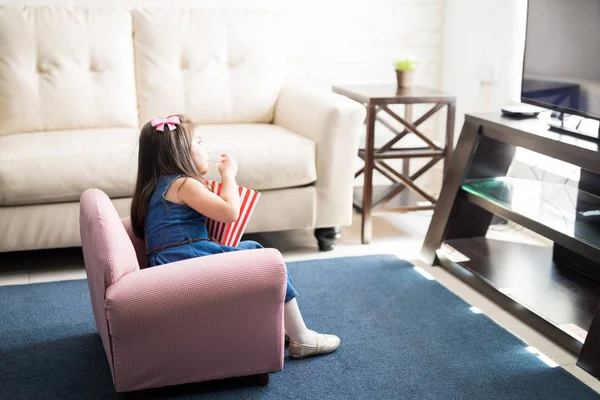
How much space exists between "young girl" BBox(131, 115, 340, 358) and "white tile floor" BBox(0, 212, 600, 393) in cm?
79

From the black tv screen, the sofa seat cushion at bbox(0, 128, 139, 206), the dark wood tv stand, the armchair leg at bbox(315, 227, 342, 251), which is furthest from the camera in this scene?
the armchair leg at bbox(315, 227, 342, 251)

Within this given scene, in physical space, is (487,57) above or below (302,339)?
above

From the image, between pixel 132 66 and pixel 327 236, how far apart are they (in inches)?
43.9

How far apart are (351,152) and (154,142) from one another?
1110mm

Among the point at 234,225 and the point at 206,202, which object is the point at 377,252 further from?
the point at 206,202

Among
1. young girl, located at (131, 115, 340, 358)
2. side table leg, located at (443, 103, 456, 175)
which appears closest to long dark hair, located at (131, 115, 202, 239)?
young girl, located at (131, 115, 340, 358)

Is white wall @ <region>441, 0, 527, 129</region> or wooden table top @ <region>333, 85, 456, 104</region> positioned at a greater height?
white wall @ <region>441, 0, 527, 129</region>

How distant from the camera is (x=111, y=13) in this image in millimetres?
3320

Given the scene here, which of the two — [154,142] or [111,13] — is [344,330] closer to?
[154,142]

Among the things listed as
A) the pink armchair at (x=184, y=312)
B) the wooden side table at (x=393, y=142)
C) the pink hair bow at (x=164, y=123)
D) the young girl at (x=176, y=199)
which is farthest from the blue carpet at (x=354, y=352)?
the pink hair bow at (x=164, y=123)

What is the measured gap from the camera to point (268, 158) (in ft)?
9.57

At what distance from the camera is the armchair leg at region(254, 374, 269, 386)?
205cm

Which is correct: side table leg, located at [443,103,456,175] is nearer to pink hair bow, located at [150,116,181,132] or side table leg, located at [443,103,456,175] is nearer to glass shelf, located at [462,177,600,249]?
glass shelf, located at [462,177,600,249]

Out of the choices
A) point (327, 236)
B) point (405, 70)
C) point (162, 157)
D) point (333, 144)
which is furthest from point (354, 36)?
point (162, 157)
